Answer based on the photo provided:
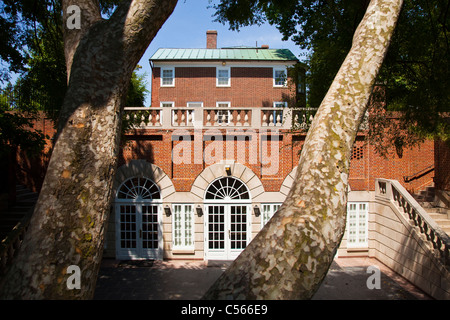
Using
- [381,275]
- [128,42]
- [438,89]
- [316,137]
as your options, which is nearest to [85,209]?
[128,42]

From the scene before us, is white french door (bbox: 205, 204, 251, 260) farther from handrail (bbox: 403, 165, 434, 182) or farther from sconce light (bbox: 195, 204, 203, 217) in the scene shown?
handrail (bbox: 403, 165, 434, 182)

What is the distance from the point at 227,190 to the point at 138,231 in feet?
15.3

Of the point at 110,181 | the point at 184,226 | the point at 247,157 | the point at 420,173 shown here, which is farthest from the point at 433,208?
the point at 110,181

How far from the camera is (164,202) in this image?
12.7 m

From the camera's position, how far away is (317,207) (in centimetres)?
233

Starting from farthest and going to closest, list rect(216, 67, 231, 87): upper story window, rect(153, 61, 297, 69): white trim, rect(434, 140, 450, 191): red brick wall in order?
1. rect(216, 67, 231, 87): upper story window
2. rect(153, 61, 297, 69): white trim
3. rect(434, 140, 450, 191): red brick wall

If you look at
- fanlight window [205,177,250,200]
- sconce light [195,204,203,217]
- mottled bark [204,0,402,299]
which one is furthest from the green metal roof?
mottled bark [204,0,402,299]

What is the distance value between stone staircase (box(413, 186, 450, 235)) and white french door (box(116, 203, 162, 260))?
12457mm

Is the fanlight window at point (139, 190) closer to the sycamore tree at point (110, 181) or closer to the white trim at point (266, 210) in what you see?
the white trim at point (266, 210)

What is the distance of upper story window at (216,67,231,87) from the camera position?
25859 mm

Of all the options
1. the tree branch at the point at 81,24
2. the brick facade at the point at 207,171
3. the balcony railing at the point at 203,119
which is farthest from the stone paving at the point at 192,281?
the tree branch at the point at 81,24

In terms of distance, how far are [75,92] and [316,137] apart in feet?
7.94

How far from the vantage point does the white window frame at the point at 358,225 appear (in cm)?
1280

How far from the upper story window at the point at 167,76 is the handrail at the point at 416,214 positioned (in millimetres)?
20020
